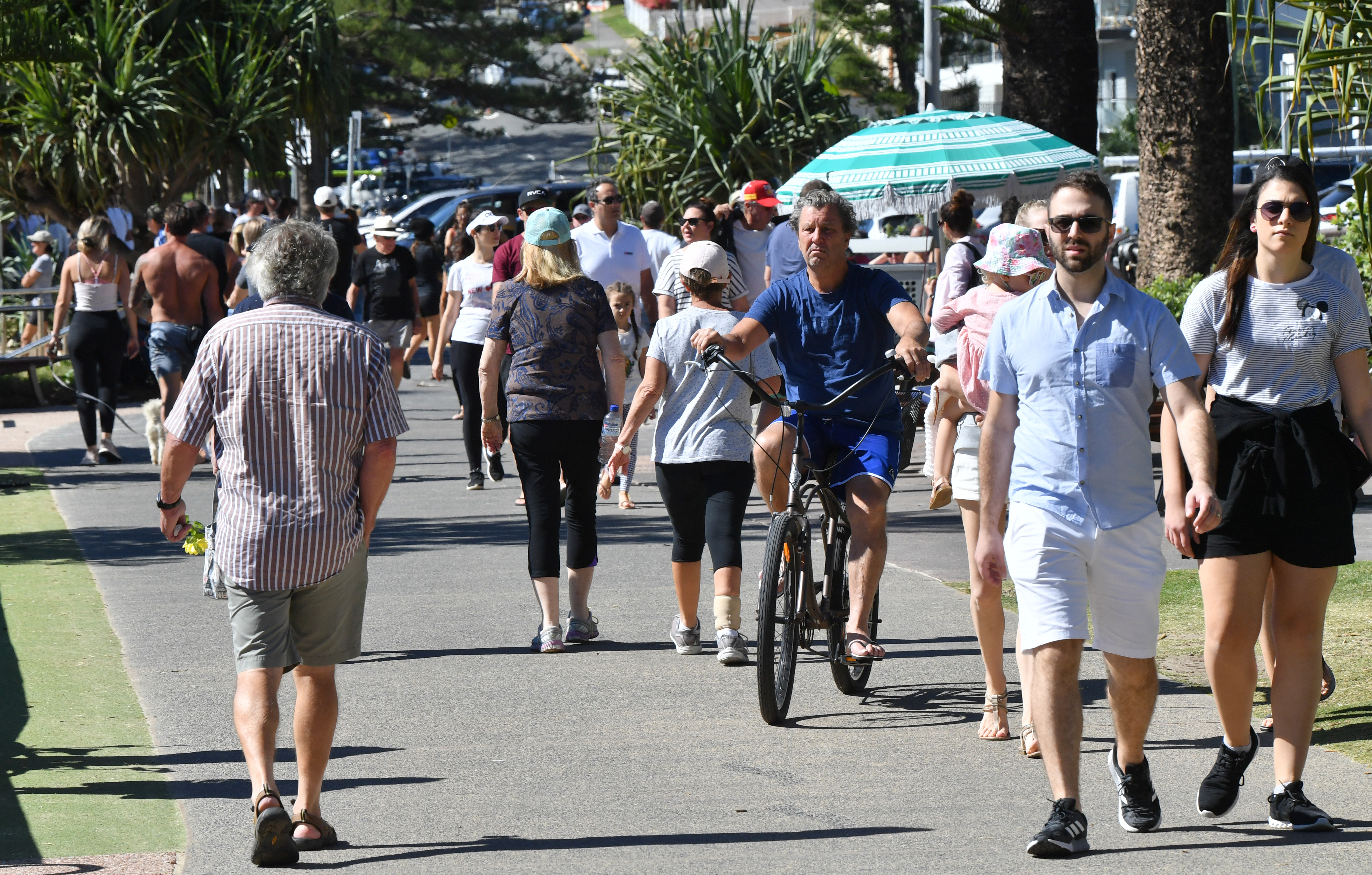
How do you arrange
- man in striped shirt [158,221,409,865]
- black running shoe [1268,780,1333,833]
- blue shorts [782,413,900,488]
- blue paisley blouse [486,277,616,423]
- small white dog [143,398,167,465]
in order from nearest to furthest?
man in striped shirt [158,221,409,865] < black running shoe [1268,780,1333,833] < blue shorts [782,413,900,488] < blue paisley blouse [486,277,616,423] < small white dog [143,398,167,465]

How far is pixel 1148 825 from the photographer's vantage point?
5.05 m

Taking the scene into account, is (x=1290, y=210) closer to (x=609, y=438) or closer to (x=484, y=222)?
(x=609, y=438)

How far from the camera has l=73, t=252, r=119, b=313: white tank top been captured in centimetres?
1412

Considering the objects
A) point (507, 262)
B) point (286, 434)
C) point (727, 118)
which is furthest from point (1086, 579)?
point (727, 118)

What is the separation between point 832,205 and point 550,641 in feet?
7.69

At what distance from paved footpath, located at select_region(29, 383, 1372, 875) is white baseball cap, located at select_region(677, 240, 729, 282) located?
1648 millimetres

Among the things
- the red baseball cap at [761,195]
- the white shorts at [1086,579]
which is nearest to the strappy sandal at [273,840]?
the white shorts at [1086,579]

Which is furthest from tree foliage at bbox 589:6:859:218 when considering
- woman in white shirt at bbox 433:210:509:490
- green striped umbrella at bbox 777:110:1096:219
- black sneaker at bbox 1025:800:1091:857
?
black sneaker at bbox 1025:800:1091:857

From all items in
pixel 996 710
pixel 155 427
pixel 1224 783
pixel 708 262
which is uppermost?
pixel 708 262

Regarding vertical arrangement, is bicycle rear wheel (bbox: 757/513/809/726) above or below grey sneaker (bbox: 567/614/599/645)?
above

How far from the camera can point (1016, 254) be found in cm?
626

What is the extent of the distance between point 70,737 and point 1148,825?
146 inches

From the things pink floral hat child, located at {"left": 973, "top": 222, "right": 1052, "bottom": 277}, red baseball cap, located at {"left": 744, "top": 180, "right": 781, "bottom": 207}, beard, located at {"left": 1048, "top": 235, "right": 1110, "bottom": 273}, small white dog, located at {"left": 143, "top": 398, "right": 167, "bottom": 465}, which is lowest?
small white dog, located at {"left": 143, "top": 398, "right": 167, "bottom": 465}

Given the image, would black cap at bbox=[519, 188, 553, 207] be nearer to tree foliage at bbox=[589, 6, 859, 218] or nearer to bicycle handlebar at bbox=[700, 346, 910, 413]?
bicycle handlebar at bbox=[700, 346, 910, 413]
